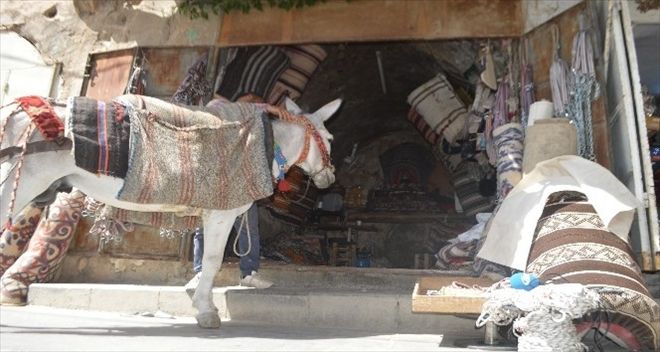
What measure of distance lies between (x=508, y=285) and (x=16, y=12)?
287 inches

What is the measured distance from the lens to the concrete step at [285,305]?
419cm

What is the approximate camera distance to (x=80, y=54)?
7008 millimetres

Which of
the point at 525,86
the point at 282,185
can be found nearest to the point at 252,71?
the point at 282,185

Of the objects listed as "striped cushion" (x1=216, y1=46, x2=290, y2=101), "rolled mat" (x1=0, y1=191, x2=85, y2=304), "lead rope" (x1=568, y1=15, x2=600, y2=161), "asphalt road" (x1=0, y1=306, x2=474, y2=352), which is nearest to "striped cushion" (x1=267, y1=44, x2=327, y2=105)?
"striped cushion" (x1=216, y1=46, x2=290, y2=101)

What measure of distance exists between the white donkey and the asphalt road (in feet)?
1.24

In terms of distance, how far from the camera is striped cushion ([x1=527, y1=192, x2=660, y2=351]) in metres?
3.03

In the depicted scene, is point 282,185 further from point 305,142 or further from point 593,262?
point 593,262

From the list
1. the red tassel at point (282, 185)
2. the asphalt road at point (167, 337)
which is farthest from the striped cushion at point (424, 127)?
the asphalt road at point (167, 337)

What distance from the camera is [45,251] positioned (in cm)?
561

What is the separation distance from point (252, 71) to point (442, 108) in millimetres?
2618

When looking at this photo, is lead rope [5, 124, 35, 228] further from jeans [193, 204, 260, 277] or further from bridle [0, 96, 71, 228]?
jeans [193, 204, 260, 277]

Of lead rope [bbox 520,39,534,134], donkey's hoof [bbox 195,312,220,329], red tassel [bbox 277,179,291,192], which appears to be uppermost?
lead rope [bbox 520,39,534,134]

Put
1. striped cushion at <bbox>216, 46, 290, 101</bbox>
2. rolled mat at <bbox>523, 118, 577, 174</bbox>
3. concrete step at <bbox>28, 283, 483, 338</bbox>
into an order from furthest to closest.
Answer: striped cushion at <bbox>216, 46, 290, 101</bbox>, rolled mat at <bbox>523, 118, 577, 174</bbox>, concrete step at <bbox>28, 283, 483, 338</bbox>

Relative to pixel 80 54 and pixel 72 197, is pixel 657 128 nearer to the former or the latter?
pixel 72 197
